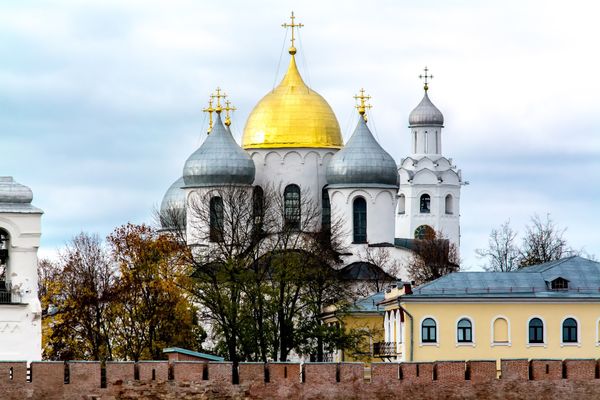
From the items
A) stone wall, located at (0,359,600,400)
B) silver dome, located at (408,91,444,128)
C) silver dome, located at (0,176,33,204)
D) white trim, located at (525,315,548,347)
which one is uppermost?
silver dome, located at (408,91,444,128)

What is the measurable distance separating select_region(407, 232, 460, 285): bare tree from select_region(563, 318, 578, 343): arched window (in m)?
22.5

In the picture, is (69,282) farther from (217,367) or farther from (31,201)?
(217,367)

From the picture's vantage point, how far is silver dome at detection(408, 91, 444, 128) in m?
117

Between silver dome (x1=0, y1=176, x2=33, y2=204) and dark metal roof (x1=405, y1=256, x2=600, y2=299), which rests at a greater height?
silver dome (x1=0, y1=176, x2=33, y2=204)

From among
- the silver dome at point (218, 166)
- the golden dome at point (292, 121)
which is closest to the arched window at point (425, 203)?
the golden dome at point (292, 121)

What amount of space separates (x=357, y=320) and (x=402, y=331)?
11506 millimetres

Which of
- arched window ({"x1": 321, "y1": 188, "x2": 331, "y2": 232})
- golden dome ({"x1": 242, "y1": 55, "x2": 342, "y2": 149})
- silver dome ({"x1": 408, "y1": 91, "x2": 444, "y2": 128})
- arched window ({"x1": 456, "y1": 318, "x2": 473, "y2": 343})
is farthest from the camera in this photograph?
silver dome ({"x1": 408, "y1": 91, "x2": 444, "y2": 128})

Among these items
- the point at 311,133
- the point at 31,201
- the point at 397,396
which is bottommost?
the point at 397,396

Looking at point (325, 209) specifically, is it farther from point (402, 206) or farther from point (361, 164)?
point (402, 206)

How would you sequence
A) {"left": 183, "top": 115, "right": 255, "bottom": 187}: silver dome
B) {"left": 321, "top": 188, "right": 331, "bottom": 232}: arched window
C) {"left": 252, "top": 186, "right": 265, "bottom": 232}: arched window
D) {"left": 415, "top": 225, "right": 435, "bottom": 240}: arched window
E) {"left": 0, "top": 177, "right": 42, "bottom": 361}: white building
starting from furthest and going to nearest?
1. {"left": 415, "top": 225, "right": 435, "bottom": 240}: arched window
2. {"left": 321, "top": 188, "right": 331, "bottom": 232}: arched window
3. {"left": 183, "top": 115, "right": 255, "bottom": 187}: silver dome
4. {"left": 252, "top": 186, "right": 265, "bottom": 232}: arched window
5. {"left": 0, "top": 177, "right": 42, "bottom": 361}: white building

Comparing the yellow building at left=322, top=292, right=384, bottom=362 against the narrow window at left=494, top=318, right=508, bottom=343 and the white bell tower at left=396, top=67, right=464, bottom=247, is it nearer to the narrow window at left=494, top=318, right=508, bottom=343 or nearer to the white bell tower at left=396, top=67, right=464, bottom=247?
the narrow window at left=494, top=318, right=508, bottom=343

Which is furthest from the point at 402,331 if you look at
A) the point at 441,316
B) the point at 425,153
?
the point at 425,153

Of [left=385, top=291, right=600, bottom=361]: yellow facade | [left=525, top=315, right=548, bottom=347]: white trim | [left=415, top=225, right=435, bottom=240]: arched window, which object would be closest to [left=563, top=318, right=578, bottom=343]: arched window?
[left=385, top=291, right=600, bottom=361]: yellow facade

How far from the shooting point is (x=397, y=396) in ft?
160
